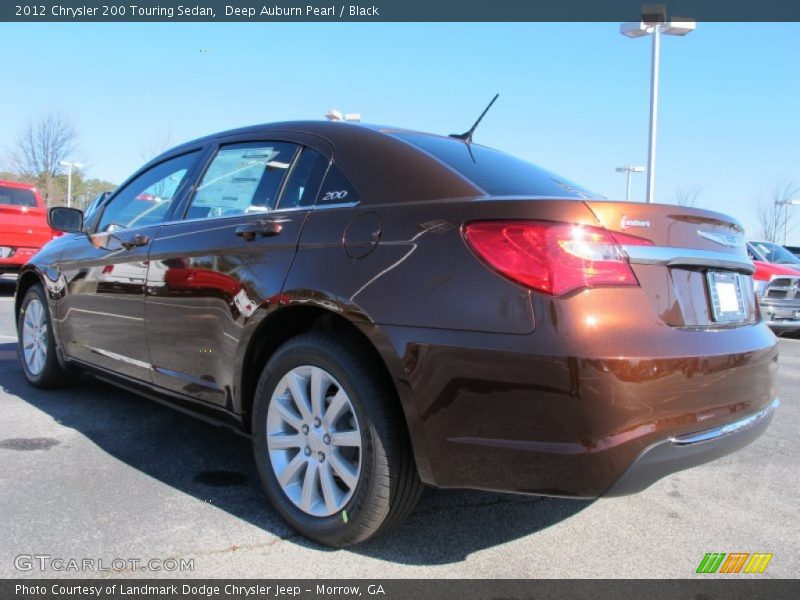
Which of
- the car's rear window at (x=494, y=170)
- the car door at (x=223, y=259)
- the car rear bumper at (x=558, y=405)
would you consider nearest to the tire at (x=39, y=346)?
the car door at (x=223, y=259)

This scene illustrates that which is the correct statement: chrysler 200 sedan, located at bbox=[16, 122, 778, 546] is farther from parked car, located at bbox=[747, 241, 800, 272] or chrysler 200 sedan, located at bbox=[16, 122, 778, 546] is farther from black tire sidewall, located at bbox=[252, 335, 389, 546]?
parked car, located at bbox=[747, 241, 800, 272]

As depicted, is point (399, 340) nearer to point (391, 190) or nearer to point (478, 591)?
point (391, 190)

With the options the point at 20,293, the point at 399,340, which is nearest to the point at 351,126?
the point at 399,340

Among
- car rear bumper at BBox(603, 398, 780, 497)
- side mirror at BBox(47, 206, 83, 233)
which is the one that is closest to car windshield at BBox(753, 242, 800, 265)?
car rear bumper at BBox(603, 398, 780, 497)

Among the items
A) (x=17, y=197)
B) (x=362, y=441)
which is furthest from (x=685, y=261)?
(x=17, y=197)

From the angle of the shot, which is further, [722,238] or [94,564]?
[722,238]

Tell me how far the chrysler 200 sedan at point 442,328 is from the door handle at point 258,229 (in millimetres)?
11

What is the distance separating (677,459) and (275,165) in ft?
6.71

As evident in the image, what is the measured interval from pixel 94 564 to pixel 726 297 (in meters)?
2.43

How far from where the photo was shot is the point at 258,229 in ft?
9.12

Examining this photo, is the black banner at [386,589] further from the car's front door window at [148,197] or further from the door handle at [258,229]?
the car's front door window at [148,197]

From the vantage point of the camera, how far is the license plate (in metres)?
2.32

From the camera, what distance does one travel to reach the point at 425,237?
7.29ft

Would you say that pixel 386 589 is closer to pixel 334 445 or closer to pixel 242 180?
pixel 334 445
